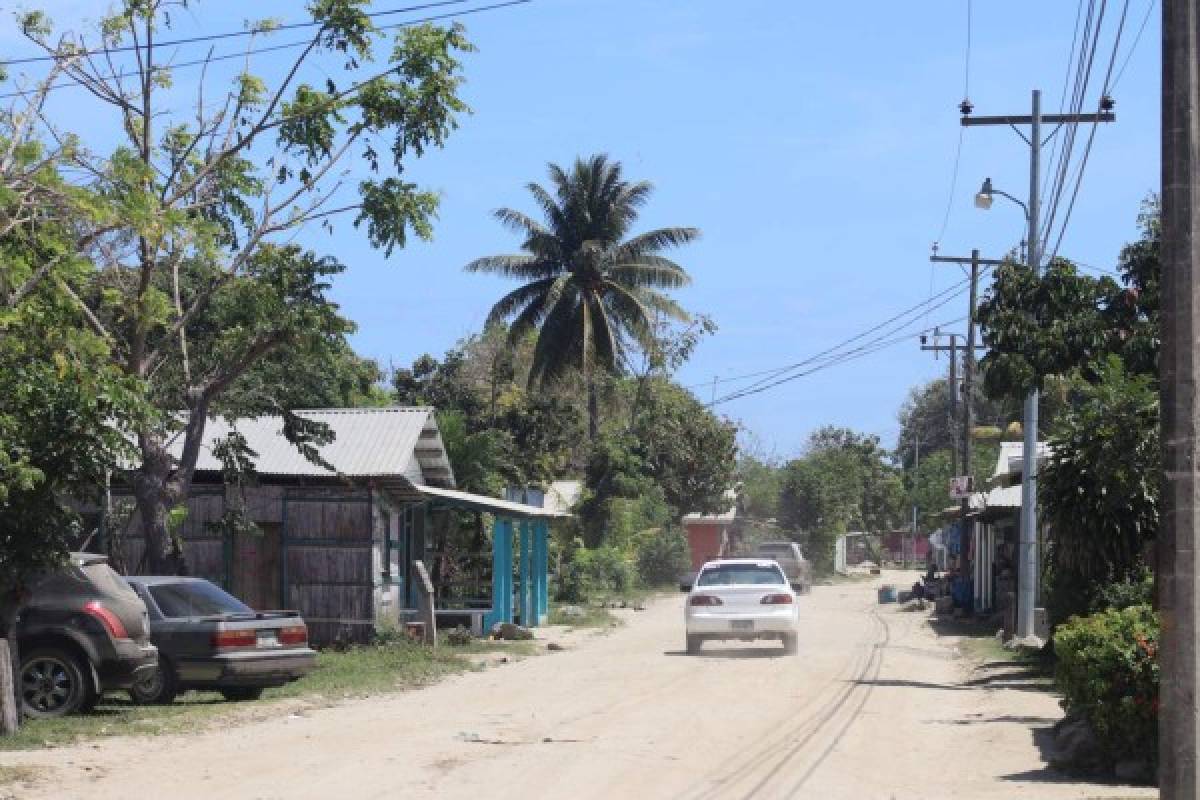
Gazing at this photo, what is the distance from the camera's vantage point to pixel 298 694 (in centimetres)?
1989

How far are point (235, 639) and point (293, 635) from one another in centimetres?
98

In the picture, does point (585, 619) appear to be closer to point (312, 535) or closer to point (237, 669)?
point (312, 535)

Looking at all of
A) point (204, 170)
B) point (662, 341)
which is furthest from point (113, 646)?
point (662, 341)

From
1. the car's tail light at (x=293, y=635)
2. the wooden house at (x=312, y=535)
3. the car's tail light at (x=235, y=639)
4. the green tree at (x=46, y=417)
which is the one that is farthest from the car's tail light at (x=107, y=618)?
the wooden house at (x=312, y=535)

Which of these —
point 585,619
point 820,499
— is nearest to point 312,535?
point 585,619

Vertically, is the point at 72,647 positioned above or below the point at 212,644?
above

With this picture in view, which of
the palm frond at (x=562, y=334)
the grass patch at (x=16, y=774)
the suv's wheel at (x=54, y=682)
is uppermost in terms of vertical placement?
the palm frond at (x=562, y=334)

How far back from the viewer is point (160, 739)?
1541 cm

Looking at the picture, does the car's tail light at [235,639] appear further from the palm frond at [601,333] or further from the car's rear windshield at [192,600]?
the palm frond at [601,333]

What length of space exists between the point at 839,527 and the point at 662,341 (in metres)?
16.5

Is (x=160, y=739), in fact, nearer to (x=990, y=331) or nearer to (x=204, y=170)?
(x=204, y=170)

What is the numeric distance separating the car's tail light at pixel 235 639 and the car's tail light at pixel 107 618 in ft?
5.90

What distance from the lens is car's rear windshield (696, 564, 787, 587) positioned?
27.2 meters

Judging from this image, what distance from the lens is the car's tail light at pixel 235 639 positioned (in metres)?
18.2
